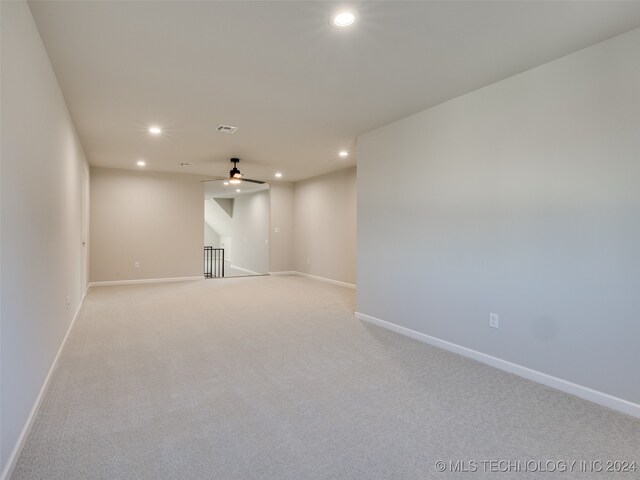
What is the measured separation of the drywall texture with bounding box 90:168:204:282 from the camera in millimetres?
6922

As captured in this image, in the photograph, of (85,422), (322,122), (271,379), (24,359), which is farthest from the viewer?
(322,122)

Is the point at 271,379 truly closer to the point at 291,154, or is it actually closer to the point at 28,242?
the point at 28,242

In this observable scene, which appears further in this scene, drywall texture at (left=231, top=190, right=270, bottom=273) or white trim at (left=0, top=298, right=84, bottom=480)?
drywall texture at (left=231, top=190, right=270, bottom=273)

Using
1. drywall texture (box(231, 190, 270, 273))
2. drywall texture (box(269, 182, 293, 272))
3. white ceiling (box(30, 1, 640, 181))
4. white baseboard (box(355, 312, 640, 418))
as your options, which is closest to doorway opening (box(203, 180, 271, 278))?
drywall texture (box(231, 190, 270, 273))

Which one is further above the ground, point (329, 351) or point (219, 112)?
point (219, 112)

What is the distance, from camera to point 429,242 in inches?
141

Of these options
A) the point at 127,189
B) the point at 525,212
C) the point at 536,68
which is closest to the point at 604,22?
the point at 536,68

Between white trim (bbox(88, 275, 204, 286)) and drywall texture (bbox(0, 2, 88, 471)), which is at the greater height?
drywall texture (bbox(0, 2, 88, 471))

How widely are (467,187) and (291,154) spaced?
10.6 ft

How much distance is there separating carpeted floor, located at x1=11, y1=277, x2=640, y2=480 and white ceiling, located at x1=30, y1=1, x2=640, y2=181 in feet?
7.85

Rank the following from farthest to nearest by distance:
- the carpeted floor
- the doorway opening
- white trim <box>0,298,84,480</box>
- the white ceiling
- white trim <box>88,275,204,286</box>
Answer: the doorway opening
white trim <box>88,275,204,286</box>
the white ceiling
the carpeted floor
white trim <box>0,298,84,480</box>

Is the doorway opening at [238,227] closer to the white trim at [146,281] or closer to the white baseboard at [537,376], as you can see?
the white trim at [146,281]

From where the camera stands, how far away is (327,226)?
7.68 meters

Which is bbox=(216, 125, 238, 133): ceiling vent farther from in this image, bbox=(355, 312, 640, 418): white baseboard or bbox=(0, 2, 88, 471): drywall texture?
bbox=(355, 312, 640, 418): white baseboard
